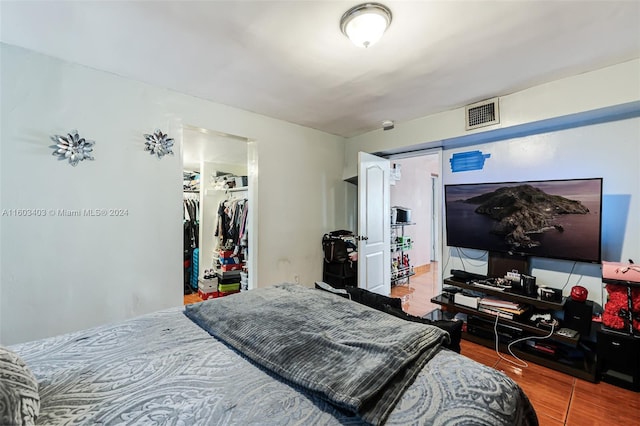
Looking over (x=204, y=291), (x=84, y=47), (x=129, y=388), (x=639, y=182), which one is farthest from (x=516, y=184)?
(x=204, y=291)

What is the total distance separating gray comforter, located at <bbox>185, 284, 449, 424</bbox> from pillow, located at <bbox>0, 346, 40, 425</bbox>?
1.89 ft

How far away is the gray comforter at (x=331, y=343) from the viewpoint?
0.79m

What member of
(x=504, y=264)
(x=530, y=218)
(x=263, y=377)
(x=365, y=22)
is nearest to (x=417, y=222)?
(x=504, y=264)

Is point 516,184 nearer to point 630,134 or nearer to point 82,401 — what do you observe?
point 630,134

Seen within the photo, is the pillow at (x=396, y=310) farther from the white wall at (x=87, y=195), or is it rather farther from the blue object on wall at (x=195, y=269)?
the blue object on wall at (x=195, y=269)

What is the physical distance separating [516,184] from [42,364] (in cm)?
330

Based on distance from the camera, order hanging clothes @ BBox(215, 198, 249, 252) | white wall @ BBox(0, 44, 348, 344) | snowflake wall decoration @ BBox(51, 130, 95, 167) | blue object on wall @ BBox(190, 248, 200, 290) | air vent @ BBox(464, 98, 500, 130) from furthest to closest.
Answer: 1. blue object on wall @ BBox(190, 248, 200, 290)
2. hanging clothes @ BBox(215, 198, 249, 252)
3. air vent @ BBox(464, 98, 500, 130)
4. snowflake wall decoration @ BBox(51, 130, 95, 167)
5. white wall @ BBox(0, 44, 348, 344)

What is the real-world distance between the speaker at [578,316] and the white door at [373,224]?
1.83 m

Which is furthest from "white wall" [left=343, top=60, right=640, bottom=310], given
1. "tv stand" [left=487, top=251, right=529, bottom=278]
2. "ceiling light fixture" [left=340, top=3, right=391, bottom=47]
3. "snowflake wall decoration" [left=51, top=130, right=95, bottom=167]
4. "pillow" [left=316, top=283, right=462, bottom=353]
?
"snowflake wall decoration" [left=51, top=130, right=95, bottom=167]

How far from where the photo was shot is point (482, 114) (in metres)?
2.56

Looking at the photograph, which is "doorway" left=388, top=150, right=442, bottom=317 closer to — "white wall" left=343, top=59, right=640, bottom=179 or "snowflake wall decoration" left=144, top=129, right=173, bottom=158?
"white wall" left=343, top=59, right=640, bottom=179

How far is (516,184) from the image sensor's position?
2439mm

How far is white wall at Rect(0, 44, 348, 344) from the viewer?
69.8 inches

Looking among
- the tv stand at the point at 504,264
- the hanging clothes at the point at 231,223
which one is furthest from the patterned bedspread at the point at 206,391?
the hanging clothes at the point at 231,223
